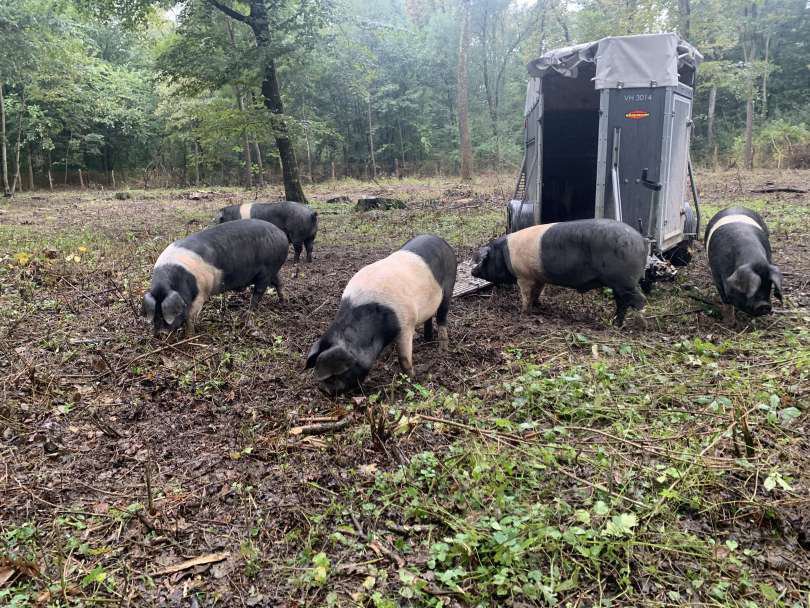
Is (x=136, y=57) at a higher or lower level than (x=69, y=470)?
higher

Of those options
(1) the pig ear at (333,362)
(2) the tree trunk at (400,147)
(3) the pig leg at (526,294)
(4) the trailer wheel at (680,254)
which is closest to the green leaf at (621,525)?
(1) the pig ear at (333,362)

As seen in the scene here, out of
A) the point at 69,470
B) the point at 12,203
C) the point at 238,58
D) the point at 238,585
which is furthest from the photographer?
the point at 12,203

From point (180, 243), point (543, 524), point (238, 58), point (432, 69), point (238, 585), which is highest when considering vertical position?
point (432, 69)

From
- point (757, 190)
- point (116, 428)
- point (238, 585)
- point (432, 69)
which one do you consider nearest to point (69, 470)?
point (116, 428)

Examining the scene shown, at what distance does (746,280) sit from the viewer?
532 cm

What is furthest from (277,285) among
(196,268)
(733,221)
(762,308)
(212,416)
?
(733,221)

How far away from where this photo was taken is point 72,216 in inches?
623

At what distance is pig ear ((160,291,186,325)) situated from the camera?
5.07 metres

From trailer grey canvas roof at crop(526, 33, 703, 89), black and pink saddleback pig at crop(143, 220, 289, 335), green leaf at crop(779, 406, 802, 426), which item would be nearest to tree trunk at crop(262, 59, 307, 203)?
black and pink saddleback pig at crop(143, 220, 289, 335)

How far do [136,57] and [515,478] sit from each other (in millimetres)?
42398

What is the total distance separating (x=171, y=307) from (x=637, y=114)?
5748mm

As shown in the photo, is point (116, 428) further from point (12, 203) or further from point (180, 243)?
point (12, 203)

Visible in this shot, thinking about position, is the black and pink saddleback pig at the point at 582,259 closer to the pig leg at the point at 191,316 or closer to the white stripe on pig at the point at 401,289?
the white stripe on pig at the point at 401,289

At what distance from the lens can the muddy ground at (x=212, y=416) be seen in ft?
8.55
